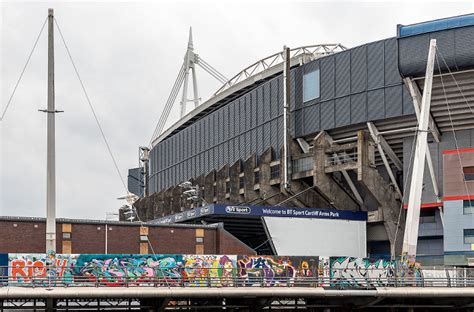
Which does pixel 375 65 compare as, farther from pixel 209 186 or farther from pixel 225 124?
pixel 209 186

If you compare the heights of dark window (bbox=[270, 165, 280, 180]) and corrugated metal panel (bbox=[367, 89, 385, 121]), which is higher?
corrugated metal panel (bbox=[367, 89, 385, 121])

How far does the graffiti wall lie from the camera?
149ft

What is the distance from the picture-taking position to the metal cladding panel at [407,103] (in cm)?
7844

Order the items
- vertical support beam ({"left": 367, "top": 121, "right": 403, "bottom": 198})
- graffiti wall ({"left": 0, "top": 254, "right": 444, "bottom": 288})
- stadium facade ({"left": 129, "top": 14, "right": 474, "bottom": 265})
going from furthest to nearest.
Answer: vertical support beam ({"left": 367, "top": 121, "right": 403, "bottom": 198})
stadium facade ({"left": 129, "top": 14, "right": 474, "bottom": 265})
graffiti wall ({"left": 0, "top": 254, "right": 444, "bottom": 288})

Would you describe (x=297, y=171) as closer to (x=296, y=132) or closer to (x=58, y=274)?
(x=296, y=132)

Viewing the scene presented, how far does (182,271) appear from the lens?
1937 inches

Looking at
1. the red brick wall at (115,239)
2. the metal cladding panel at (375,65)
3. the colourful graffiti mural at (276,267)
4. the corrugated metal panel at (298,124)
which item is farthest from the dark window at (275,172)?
the colourful graffiti mural at (276,267)

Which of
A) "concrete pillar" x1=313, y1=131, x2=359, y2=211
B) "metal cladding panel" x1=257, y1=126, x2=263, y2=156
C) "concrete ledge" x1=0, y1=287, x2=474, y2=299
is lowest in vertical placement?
"concrete ledge" x1=0, y1=287, x2=474, y2=299

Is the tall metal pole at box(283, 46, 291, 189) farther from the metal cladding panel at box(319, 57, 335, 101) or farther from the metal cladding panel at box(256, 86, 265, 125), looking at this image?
the metal cladding panel at box(256, 86, 265, 125)

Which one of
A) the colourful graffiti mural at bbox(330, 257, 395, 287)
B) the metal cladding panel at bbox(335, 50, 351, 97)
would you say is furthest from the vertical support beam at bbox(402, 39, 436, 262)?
the metal cladding panel at bbox(335, 50, 351, 97)

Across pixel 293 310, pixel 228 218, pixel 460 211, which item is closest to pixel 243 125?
pixel 228 218

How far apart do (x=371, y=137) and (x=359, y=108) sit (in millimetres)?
3194

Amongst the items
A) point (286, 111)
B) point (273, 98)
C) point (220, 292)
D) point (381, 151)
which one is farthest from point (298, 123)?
point (220, 292)

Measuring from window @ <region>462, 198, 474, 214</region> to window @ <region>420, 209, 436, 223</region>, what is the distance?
4433 mm
